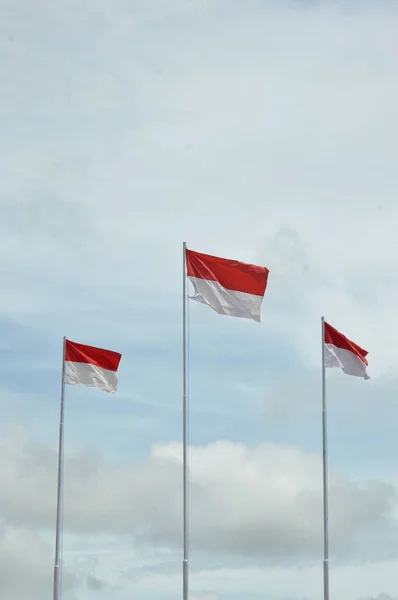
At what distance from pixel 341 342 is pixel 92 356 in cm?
1199

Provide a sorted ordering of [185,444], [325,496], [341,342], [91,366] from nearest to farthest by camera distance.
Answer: [185,444] < [91,366] < [325,496] < [341,342]

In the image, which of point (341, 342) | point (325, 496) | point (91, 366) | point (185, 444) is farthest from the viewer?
point (341, 342)

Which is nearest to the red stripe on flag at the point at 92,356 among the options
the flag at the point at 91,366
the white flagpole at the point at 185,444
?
the flag at the point at 91,366

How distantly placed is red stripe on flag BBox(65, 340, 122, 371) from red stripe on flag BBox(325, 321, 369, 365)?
10.6 metres

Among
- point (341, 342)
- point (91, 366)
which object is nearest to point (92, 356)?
point (91, 366)

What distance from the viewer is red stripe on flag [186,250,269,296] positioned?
4838 centimetres

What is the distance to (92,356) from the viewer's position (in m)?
53.2

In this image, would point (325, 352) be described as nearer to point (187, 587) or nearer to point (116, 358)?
point (116, 358)

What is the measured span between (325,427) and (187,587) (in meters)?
13.4

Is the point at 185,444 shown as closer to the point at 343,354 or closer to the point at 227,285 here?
the point at 227,285

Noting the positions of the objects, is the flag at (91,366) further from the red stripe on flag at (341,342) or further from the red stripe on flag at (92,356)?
the red stripe on flag at (341,342)

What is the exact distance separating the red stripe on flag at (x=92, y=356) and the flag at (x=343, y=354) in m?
10.6

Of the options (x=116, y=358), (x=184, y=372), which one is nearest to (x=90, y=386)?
(x=116, y=358)

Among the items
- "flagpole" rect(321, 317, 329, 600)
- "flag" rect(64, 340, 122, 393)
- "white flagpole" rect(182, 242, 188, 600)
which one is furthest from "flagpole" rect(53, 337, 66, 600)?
"flagpole" rect(321, 317, 329, 600)
